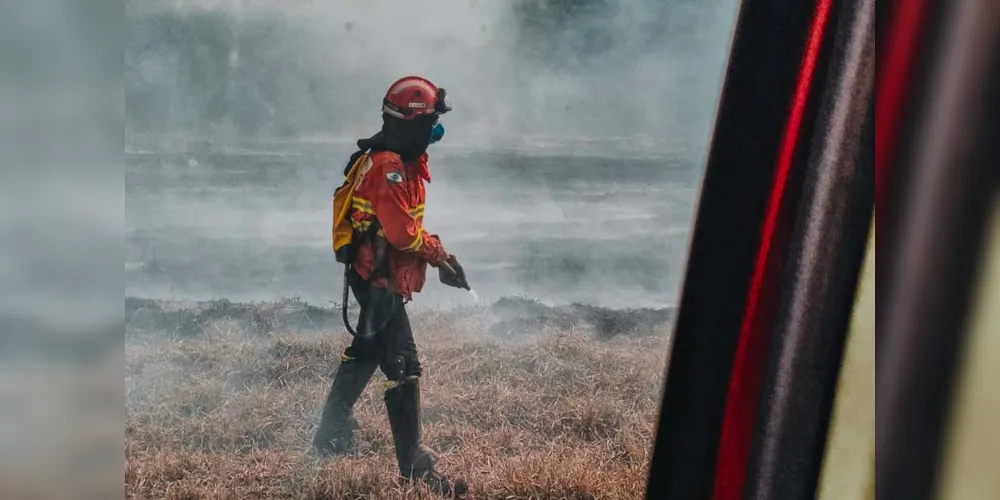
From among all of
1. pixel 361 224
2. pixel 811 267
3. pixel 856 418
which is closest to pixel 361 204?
pixel 361 224

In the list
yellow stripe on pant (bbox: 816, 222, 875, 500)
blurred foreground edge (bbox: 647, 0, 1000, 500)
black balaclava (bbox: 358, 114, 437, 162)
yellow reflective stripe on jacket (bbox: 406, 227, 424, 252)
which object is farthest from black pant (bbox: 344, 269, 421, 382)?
yellow stripe on pant (bbox: 816, 222, 875, 500)

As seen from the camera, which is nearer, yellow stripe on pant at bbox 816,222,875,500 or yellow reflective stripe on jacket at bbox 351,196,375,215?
yellow stripe on pant at bbox 816,222,875,500

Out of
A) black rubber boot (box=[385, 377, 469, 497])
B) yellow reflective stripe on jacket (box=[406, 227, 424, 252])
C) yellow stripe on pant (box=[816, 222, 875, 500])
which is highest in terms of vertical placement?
yellow reflective stripe on jacket (box=[406, 227, 424, 252])

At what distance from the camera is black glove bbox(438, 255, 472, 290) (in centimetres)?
192

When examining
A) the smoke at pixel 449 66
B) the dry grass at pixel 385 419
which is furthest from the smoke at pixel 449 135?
the dry grass at pixel 385 419

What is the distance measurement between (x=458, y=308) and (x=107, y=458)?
0.77m

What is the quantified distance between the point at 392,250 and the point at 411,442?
1.35ft

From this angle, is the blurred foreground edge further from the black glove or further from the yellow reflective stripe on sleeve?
the yellow reflective stripe on sleeve

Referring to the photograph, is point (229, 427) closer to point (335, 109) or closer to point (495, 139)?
point (335, 109)

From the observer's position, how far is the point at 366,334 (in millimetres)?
1917

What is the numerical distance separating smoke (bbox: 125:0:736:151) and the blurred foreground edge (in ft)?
0.44

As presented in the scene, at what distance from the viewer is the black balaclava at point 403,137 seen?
6.28 feet

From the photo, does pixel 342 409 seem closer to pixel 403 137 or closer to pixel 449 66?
pixel 403 137

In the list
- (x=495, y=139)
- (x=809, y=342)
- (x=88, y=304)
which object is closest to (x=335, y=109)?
(x=495, y=139)
